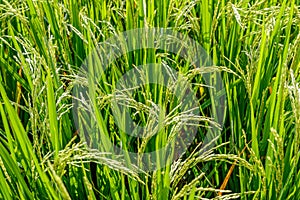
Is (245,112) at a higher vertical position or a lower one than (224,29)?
lower

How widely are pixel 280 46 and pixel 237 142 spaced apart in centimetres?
40

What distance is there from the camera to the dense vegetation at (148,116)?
3.10ft

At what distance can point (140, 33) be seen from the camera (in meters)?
1.38

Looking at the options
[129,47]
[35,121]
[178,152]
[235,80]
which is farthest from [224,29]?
[35,121]

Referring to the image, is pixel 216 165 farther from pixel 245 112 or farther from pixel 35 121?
pixel 35 121

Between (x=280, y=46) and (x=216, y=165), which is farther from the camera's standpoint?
(x=280, y=46)

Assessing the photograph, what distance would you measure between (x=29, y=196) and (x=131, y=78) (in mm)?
502

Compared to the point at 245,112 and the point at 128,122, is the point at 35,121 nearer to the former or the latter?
the point at 128,122

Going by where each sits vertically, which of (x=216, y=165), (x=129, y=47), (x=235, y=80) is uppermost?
(x=129, y=47)

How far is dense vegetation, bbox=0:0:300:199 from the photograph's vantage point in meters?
0.94

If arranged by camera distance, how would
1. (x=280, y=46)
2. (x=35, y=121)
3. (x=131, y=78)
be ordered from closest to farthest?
(x=35, y=121), (x=131, y=78), (x=280, y=46)

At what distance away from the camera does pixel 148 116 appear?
1.17m

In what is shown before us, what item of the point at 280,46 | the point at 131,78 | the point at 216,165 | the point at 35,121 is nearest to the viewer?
the point at 35,121

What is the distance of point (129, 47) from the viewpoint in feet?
4.50
